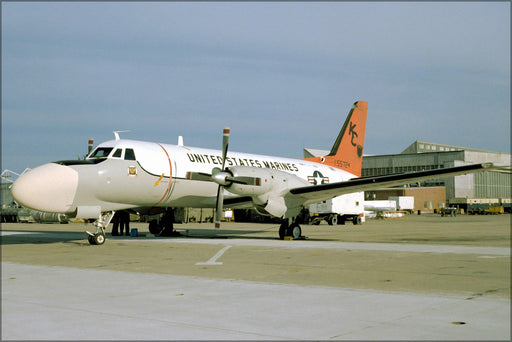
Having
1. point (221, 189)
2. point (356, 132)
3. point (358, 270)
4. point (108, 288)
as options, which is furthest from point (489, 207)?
point (108, 288)

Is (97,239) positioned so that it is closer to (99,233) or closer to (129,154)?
(99,233)

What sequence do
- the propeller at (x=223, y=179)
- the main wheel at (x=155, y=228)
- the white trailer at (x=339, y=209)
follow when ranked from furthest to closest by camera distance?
the white trailer at (x=339, y=209) < the main wheel at (x=155, y=228) < the propeller at (x=223, y=179)

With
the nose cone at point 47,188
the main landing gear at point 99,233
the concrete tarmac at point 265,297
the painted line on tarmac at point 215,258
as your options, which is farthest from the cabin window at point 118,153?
the concrete tarmac at point 265,297

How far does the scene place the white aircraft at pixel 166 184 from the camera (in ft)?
59.2

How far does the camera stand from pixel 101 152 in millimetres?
20234

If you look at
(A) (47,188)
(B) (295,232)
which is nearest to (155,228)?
(B) (295,232)

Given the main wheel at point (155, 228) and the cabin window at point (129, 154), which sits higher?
the cabin window at point (129, 154)

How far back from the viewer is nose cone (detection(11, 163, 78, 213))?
17250 mm

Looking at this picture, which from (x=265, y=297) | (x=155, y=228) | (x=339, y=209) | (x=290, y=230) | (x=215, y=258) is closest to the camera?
(x=265, y=297)

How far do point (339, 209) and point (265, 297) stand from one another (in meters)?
36.3

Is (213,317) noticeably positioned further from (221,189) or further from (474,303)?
(221,189)

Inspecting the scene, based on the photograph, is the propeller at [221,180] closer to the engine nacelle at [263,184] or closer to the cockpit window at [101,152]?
the engine nacelle at [263,184]

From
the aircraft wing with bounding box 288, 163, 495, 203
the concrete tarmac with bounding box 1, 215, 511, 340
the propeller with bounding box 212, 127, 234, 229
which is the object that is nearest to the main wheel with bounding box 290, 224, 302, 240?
the aircraft wing with bounding box 288, 163, 495, 203

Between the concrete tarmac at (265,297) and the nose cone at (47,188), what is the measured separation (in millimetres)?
3814
